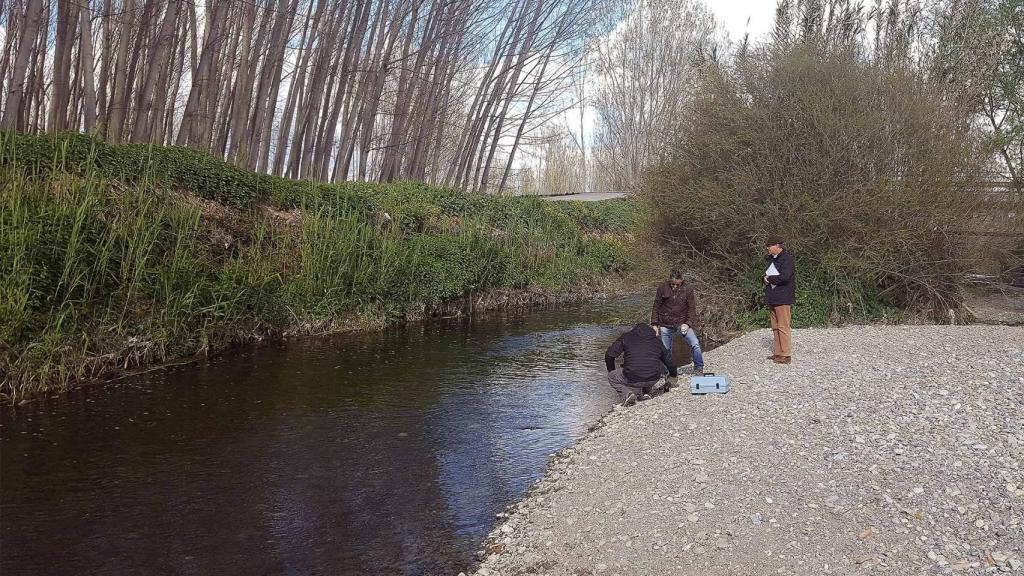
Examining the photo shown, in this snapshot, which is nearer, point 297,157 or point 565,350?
point 565,350

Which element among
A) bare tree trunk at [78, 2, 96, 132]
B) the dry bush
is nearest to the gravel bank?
the dry bush

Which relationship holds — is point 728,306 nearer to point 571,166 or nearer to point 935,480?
point 935,480

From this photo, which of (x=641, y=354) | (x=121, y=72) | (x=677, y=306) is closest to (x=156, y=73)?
(x=121, y=72)

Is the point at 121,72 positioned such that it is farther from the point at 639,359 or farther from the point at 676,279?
the point at 639,359

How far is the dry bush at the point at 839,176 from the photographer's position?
11.9 metres

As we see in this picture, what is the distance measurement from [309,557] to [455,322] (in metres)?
10.4

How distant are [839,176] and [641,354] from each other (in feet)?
21.2

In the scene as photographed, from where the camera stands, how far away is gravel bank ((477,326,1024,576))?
3.87 meters

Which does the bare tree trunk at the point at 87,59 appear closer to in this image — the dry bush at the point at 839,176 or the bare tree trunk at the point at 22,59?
the bare tree trunk at the point at 22,59

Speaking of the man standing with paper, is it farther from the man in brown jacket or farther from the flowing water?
the flowing water

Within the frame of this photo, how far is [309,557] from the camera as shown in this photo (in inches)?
176

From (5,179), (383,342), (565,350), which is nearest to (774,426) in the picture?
(565,350)

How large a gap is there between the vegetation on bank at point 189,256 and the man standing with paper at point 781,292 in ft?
23.8

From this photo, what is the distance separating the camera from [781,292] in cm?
877
